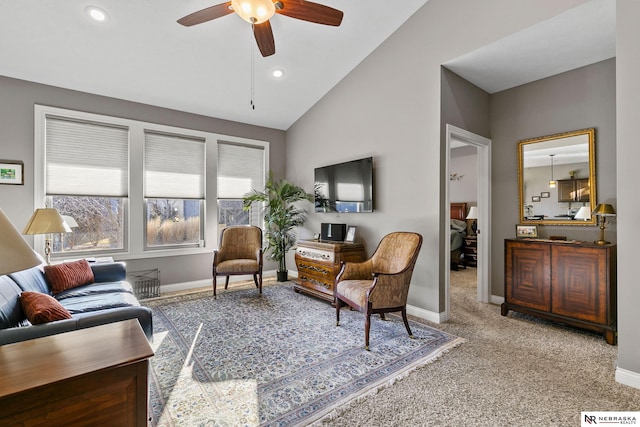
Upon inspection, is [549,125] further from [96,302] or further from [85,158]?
[85,158]

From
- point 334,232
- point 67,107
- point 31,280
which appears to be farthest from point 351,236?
point 67,107

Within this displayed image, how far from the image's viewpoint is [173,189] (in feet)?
15.2

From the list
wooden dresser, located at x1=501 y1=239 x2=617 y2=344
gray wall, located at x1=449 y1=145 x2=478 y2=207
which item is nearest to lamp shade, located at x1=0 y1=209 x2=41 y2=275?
wooden dresser, located at x1=501 y1=239 x2=617 y2=344

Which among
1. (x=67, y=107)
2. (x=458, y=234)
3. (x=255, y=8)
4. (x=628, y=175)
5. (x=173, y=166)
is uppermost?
(x=255, y=8)

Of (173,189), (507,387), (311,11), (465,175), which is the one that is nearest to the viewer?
(507,387)

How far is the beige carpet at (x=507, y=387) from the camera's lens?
1.79 metres

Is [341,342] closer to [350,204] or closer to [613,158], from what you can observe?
[350,204]

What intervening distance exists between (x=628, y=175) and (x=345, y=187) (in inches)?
114

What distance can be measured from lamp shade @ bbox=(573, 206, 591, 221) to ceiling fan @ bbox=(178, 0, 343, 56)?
3220mm

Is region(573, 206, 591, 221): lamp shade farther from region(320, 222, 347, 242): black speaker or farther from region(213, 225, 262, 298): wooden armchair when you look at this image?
region(213, 225, 262, 298): wooden armchair

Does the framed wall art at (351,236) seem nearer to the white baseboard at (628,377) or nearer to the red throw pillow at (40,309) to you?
the white baseboard at (628,377)

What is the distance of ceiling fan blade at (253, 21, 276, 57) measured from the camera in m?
2.43

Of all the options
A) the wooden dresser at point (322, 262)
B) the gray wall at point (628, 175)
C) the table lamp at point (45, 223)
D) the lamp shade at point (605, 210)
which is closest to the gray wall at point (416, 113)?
the wooden dresser at point (322, 262)

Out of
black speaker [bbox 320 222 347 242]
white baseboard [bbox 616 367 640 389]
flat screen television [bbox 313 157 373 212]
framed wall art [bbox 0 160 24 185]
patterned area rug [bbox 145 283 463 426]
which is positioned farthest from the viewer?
black speaker [bbox 320 222 347 242]
